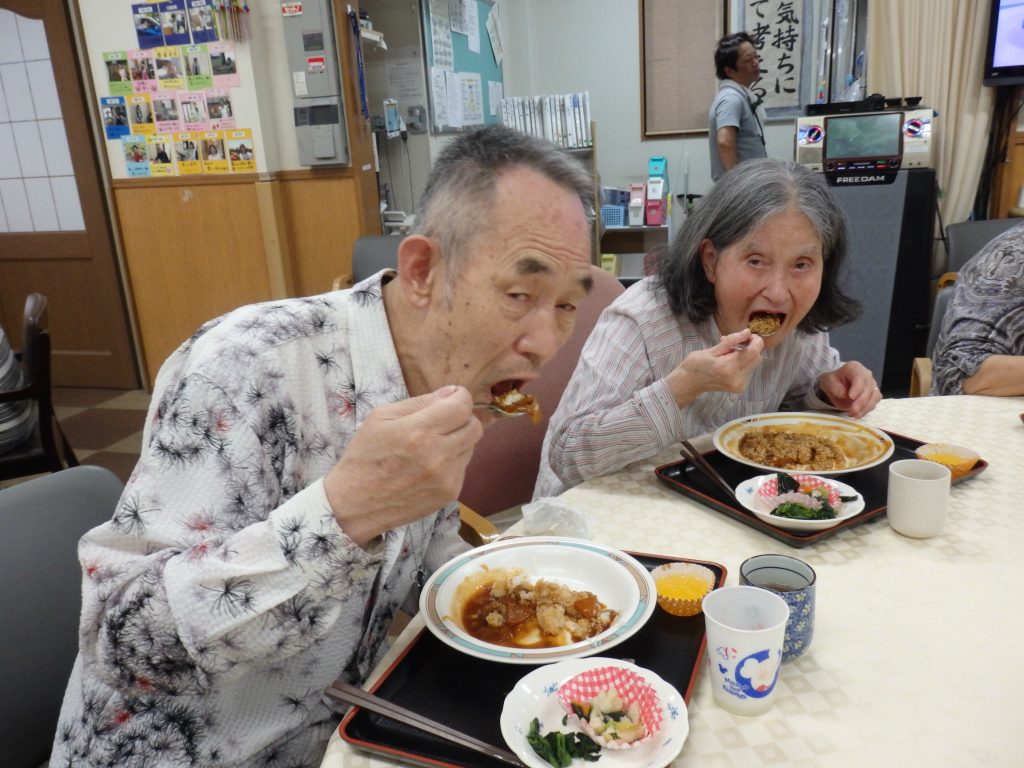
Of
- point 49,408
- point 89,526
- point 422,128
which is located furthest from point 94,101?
point 89,526

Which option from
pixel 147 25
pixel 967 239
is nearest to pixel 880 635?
pixel 967 239

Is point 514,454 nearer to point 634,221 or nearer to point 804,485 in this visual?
point 804,485

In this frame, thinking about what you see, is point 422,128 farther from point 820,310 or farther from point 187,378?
point 187,378

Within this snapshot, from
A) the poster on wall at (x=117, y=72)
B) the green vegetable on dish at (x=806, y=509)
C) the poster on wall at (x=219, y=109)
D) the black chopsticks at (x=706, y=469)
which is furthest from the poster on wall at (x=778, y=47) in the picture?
the green vegetable on dish at (x=806, y=509)

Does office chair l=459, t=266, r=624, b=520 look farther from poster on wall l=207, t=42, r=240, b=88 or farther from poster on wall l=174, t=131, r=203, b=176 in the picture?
poster on wall l=174, t=131, r=203, b=176

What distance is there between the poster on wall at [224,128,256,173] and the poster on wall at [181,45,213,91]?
11.2 inches

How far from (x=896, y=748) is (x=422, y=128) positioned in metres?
4.60

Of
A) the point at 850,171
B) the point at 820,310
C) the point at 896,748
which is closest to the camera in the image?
the point at 896,748

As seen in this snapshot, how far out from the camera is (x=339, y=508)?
0.78 meters

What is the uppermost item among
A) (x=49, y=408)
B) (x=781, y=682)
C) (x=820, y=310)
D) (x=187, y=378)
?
(x=187, y=378)

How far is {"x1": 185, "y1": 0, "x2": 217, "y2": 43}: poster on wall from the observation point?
3891mm

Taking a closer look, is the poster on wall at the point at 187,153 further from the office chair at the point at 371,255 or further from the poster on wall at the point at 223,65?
the office chair at the point at 371,255

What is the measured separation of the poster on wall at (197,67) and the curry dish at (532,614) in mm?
3919

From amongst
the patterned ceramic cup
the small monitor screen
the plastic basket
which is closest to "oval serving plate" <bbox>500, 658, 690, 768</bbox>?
the patterned ceramic cup
